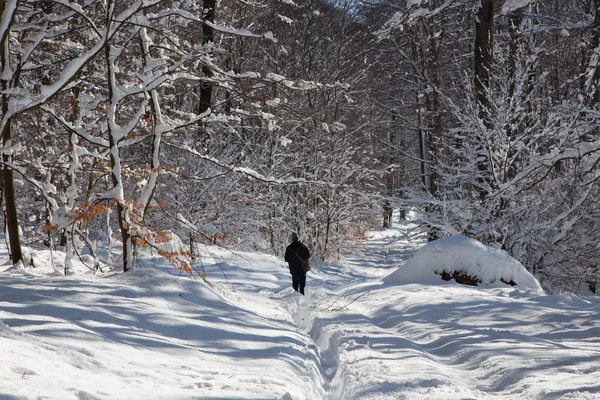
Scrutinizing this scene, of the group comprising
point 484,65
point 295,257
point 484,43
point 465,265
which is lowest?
point 465,265

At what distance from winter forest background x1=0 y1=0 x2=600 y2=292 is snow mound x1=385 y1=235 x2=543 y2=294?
3.64 ft

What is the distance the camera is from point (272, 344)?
6.57 m

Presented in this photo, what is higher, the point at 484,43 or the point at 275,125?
the point at 484,43

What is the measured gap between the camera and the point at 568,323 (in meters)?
8.07

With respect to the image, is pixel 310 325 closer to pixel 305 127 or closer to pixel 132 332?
pixel 132 332

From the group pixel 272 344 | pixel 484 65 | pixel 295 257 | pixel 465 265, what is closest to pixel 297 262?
pixel 295 257

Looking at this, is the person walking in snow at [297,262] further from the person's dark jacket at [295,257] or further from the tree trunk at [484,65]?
the tree trunk at [484,65]

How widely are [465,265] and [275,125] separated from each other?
6.30 metres

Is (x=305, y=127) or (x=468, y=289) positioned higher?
(x=305, y=127)

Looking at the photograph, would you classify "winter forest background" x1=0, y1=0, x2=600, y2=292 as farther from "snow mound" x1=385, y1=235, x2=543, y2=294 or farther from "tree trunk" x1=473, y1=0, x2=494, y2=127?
"snow mound" x1=385, y1=235, x2=543, y2=294

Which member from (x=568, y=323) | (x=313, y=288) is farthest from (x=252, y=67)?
(x=568, y=323)

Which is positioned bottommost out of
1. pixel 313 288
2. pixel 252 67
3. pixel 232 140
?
pixel 313 288

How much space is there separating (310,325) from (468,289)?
4072 mm

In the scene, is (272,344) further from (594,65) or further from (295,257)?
(295,257)
